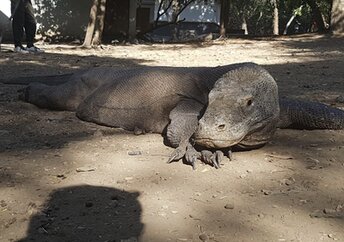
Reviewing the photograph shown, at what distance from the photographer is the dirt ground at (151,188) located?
8.30ft

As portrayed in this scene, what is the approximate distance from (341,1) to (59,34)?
30.0ft

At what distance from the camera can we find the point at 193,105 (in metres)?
4.19

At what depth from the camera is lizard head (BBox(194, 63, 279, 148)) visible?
3262 millimetres

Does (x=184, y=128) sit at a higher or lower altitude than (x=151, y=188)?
higher

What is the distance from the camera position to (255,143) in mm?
3682

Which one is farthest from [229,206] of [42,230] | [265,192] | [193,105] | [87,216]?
[193,105]

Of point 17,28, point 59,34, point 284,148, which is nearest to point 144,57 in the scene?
point 17,28

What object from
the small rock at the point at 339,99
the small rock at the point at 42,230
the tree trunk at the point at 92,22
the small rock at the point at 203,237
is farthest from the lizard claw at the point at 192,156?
the tree trunk at the point at 92,22

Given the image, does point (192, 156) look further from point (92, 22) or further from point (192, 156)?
point (92, 22)

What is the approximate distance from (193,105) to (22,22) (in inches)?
322

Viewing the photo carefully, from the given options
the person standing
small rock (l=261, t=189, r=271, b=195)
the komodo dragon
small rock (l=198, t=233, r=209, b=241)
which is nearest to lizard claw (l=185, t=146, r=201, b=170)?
the komodo dragon

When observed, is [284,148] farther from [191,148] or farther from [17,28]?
[17,28]

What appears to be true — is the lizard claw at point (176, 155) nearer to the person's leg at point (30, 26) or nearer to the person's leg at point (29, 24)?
the person's leg at point (30, 26)

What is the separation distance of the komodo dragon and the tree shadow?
740mm
